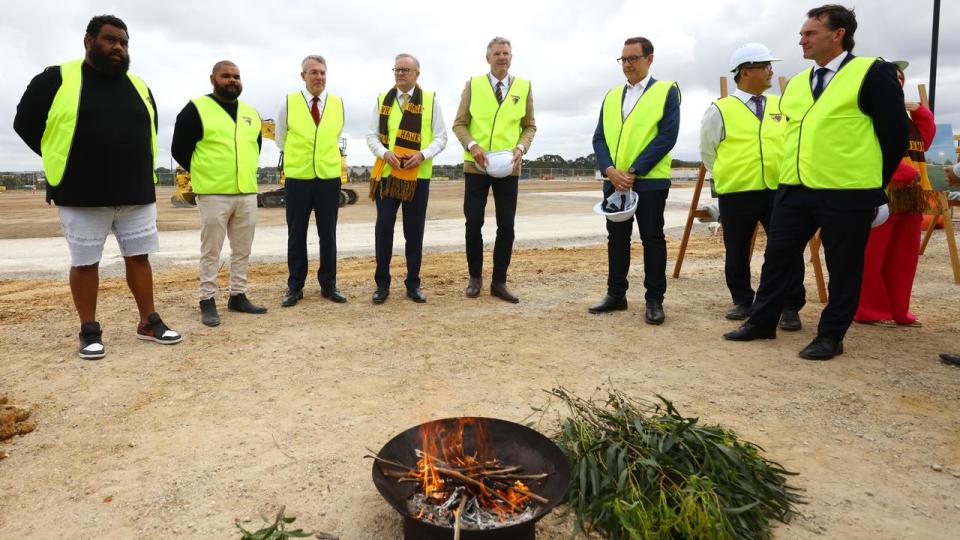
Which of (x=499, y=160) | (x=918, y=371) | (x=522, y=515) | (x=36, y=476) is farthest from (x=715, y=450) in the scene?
(x=499, y=160)

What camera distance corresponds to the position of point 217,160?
193 inches

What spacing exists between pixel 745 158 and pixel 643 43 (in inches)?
48.2

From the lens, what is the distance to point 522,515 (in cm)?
202

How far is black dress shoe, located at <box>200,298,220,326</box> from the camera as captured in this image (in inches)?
191

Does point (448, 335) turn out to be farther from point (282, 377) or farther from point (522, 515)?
point (522, 515)

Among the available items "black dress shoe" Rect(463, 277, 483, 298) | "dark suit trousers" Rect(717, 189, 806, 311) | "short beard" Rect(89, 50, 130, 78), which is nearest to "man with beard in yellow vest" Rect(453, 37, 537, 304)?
"black dress shoe" Rect(463, 277, 483, 298)

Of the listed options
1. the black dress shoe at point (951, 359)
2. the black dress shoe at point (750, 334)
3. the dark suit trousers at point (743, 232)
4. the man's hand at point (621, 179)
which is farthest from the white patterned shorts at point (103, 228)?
the black dress shoe at point (951, 359)

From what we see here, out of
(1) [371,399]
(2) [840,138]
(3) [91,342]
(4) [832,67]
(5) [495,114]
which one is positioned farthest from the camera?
(5) [495,114]

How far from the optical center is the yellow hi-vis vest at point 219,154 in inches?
192

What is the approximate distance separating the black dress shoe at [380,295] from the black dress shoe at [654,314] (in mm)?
2283

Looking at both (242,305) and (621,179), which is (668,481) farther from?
(242,305)

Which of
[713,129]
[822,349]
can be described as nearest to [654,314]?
[822,349]

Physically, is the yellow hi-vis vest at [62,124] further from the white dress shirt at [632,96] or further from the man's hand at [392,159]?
the white dress shirt at [632,96]

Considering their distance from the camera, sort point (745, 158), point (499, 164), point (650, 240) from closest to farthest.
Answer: point (745, 158) < point (650, 240) < point (499, 164)
